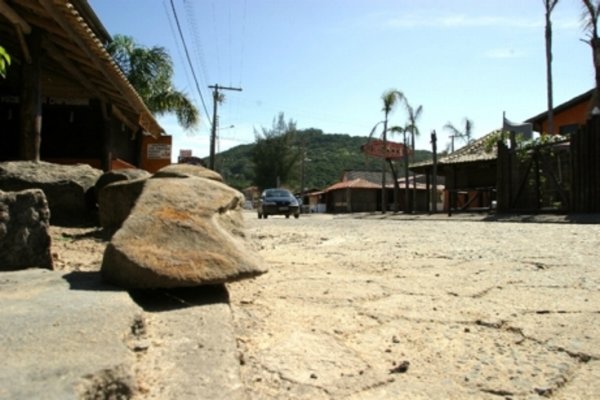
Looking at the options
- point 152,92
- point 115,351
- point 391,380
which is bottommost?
point 391,380

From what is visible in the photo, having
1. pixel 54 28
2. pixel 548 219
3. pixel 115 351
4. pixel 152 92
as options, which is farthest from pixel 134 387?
pixel 152 92

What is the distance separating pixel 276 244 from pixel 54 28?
4.11 metres

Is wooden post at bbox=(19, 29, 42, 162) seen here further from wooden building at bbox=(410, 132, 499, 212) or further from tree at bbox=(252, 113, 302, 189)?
tree at bbox=(252, 113, 302, 189)

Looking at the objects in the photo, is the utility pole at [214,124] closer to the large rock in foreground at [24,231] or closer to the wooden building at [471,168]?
the wooden building at [471,168]

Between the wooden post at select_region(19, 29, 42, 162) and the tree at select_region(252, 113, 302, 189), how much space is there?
53.7 meters

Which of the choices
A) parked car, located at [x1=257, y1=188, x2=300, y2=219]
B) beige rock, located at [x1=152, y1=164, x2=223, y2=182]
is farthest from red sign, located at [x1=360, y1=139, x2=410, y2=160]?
beige rock, located at [x1=152, y1=164, x2=223, y2=182]

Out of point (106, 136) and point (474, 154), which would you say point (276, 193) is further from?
point (106, 136)

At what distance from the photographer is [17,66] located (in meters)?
10.1

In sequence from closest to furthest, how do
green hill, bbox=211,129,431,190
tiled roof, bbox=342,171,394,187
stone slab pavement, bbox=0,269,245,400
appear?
stone slab pavement, bbox=0,269,245,400 → tiled roof, bbox=342,171,394,187 → green hill, bbox=211,129,431,190

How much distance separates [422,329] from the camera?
2572 millimetres

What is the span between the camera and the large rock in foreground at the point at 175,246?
2.40 m

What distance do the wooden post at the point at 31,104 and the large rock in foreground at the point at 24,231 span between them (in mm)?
4786

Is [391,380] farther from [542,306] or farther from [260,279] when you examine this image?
[260,279]

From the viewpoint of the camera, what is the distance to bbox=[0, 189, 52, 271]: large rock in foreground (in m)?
2.89
